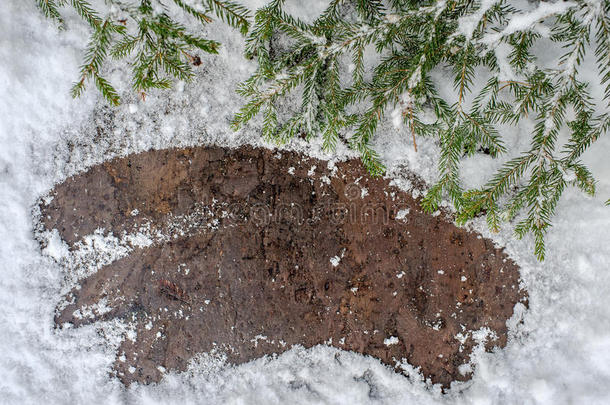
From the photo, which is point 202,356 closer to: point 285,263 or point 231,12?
point 285,263

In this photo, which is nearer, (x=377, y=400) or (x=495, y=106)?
(x=495, y=106)

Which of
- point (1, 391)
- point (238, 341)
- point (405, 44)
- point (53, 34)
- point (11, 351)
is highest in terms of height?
point (53, 34)

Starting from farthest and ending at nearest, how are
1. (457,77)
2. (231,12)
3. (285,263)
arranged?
1. (285,263)
2. (457,77)
3. (231,12)

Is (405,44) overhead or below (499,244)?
overhead

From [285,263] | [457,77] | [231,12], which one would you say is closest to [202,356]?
[285,263]

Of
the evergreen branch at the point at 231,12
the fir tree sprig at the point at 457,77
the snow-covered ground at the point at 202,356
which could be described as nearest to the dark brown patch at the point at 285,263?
the snow-covered ground at the point at 202,356

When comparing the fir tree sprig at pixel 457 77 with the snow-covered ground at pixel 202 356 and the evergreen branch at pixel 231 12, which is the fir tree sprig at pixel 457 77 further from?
the snow-covered ground at pixel 202 356

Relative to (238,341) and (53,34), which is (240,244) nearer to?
(238,341)

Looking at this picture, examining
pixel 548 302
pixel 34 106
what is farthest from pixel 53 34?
pixel 548 302
